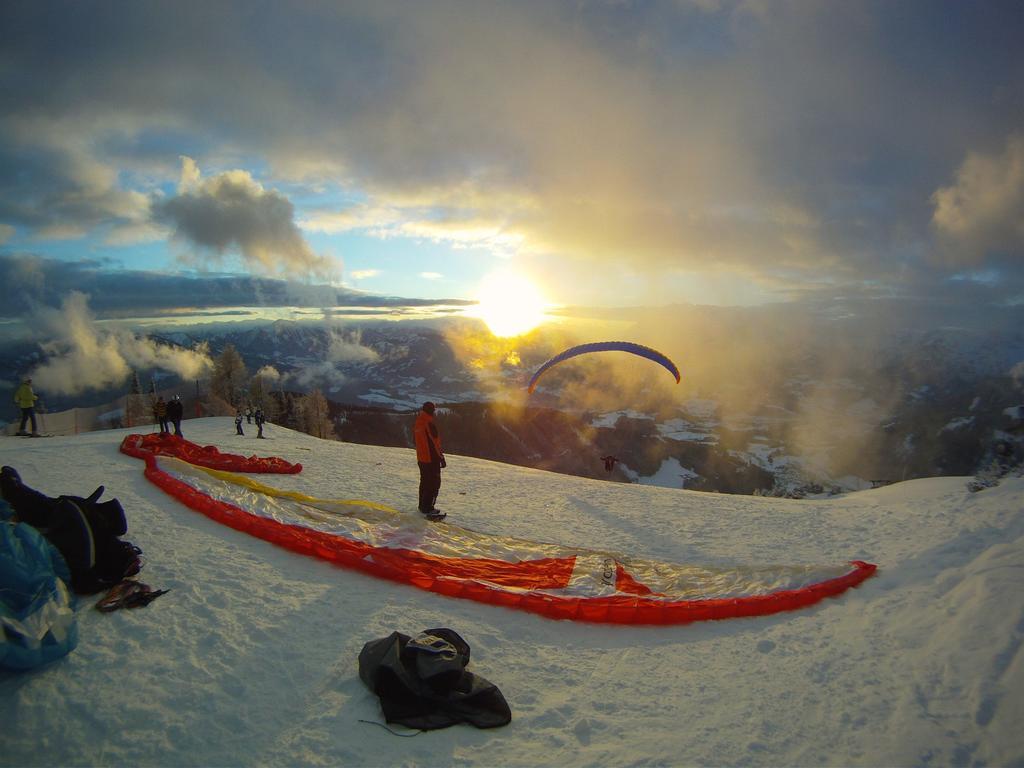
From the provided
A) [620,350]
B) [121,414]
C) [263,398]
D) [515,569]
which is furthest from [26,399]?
[121,414]

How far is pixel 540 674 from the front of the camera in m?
5.05

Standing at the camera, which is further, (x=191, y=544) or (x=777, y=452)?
(x=777, y=452)

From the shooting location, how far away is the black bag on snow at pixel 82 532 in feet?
17.5

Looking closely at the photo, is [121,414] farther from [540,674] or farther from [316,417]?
[540,674]

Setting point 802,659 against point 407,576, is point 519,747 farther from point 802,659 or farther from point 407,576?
point 802,659

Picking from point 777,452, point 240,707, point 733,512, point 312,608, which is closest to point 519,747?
point 240,707

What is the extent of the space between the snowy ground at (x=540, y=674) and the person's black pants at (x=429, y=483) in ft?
11.8

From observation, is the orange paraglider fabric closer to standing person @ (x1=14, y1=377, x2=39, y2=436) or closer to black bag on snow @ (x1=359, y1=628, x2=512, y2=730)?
black bag on snow @ (x1=359, y1=628, x2=512, y2=730)

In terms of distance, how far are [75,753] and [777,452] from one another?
173117 mm

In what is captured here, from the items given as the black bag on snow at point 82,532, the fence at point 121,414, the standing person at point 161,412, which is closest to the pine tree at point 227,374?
the fence at point 121,414

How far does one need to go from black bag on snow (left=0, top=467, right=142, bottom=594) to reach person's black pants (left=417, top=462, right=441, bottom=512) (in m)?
5.24

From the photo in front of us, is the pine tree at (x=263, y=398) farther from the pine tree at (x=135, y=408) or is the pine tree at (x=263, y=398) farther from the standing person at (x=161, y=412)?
the standing person at (x=161, y=412)

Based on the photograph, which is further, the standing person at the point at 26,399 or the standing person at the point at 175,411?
the standing person at the point at 175,411

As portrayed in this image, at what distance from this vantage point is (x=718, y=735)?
13.9ft
